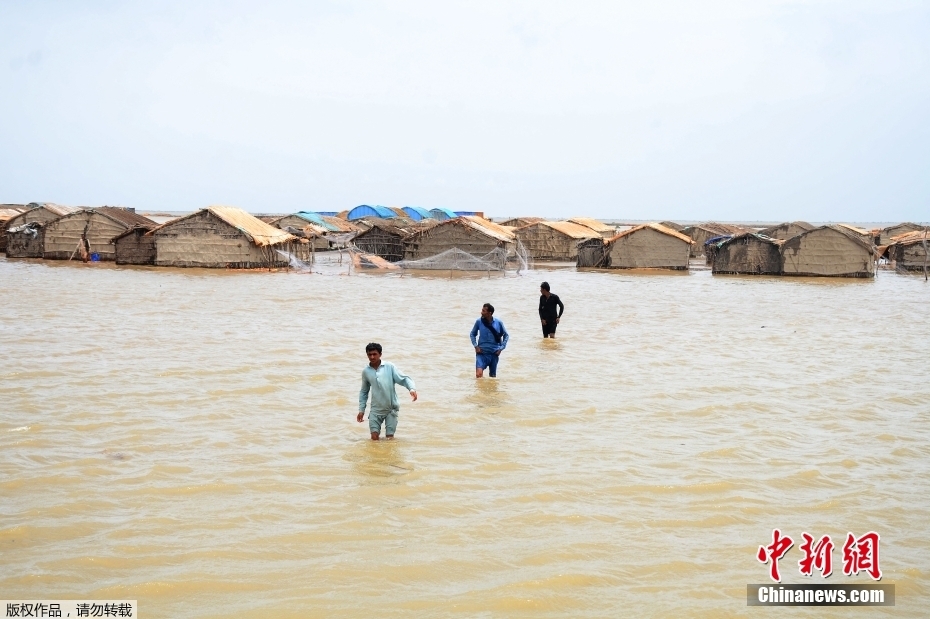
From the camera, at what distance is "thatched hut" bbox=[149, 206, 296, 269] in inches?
1024

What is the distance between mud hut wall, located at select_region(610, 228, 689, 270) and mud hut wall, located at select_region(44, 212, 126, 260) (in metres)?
17.4

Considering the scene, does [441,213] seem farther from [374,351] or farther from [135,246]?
[374,351]

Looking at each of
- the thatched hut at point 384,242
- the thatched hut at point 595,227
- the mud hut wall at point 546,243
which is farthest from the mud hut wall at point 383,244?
the thatched hut at point 595,227

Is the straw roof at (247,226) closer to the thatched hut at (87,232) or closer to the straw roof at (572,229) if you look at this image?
the thatched hut at (87,232)

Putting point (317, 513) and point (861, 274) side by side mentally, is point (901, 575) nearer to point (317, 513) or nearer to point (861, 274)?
point (317, 513)

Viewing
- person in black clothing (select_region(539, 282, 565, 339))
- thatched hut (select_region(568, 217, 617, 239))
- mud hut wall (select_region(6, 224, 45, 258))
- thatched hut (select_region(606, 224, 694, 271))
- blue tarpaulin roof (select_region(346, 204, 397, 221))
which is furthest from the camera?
blue tarpaulin roof (select_region(346, 204, 397, 221))

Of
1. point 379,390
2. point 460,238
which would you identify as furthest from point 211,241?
point 379,390

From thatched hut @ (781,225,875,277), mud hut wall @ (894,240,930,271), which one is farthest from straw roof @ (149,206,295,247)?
mud hut wall @ (894,240,930,271)

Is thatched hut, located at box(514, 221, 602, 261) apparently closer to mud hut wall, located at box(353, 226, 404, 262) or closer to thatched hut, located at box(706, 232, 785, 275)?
mud hut wall, located at box(353, 226, 404, 262)

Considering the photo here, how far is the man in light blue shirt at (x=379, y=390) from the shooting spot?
680 cm

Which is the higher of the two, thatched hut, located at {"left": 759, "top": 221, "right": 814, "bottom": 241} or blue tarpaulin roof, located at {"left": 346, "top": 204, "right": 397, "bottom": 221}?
blue tarpaulin roof, located at {"left": 346, "top": 204, "right": 397, "bottom": 221}

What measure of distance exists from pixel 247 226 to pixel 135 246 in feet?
13.2

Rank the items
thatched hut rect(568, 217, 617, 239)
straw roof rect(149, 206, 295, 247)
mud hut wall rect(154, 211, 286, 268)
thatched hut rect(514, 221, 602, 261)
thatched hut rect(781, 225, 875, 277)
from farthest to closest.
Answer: thatched hut rect(568, 217, 617, 239), thatched hut rect(514, 221, 602, 261), thatched hut rect(781, 225, 875, 277), mud hut wall rect(154, 211, 286, 268), straw roof rect(149, 206, 295, 247)

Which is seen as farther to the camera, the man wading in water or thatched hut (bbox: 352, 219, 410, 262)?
thatched hut (bbox: 352, 219, 410, 262)
